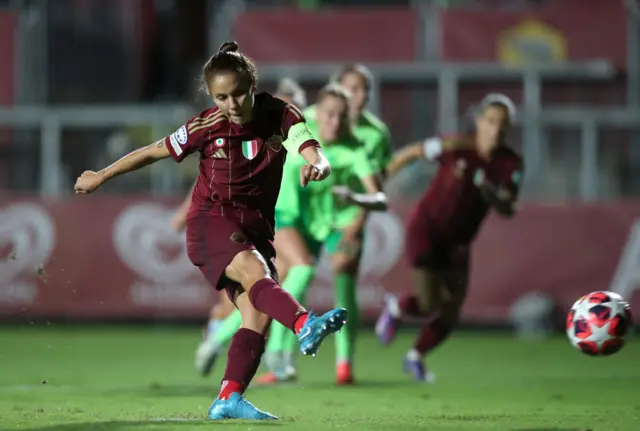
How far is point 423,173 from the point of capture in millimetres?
16938

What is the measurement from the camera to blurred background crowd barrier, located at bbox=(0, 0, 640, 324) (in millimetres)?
16312

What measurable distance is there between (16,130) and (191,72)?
4861 millimetres

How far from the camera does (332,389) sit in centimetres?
1005

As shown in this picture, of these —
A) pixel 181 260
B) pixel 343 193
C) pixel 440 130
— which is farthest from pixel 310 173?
pixel 440 130

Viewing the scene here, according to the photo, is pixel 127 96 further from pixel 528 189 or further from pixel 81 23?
pixel 528 189

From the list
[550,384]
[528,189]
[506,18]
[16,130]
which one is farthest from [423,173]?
[550,384]

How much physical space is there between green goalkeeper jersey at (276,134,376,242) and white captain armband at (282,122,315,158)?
3.29 metres

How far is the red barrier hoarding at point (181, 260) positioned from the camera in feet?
53.2

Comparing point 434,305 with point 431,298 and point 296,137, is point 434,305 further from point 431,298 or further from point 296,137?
point 296,137

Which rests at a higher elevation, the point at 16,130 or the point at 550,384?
the point at 16,130

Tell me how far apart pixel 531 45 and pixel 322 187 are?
29.5 ft

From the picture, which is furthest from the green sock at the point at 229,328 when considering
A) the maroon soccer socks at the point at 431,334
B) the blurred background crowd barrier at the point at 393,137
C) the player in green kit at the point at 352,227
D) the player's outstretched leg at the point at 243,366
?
the blurred background crowd barrier at the point at 393,137

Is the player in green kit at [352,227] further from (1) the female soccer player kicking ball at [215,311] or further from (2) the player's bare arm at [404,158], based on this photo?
(1) the female soccer player kicking ball at [215,311]

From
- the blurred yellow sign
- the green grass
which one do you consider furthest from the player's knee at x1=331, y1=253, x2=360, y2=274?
the blurred yellow sign
